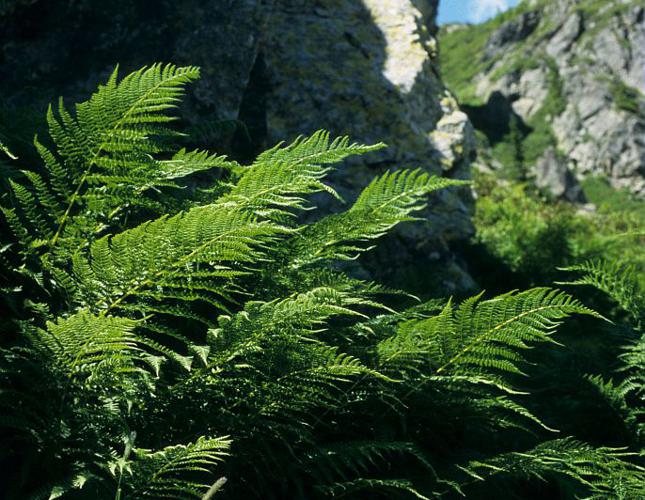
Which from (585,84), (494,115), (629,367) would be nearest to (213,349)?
(629,367)

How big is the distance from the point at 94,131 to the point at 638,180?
85266 millimetres

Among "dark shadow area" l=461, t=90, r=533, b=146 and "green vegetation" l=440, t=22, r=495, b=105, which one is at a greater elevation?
"green vegetation" l=440, t=22, r=495, b=105

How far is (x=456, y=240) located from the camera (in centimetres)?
496

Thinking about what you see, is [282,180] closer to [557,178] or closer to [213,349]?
[213,349]

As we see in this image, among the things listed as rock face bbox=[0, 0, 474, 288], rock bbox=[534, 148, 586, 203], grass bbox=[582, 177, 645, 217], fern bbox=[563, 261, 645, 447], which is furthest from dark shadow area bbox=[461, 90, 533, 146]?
fern bbox=[563, 261, 645, 447]

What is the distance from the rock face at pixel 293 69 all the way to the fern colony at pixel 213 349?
152 centimetres

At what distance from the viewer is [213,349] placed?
1418 mm

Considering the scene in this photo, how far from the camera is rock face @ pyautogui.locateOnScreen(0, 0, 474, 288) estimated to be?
3506 millimetres

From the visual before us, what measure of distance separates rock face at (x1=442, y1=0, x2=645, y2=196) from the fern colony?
8358 cm

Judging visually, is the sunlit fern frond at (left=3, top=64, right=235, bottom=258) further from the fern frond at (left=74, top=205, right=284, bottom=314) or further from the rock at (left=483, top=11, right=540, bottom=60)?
the rock at (left=483, top=11, right=540, bottom=60)

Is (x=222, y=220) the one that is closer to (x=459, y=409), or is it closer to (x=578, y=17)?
(x=459, y=409)

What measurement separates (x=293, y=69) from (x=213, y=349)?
3.72m

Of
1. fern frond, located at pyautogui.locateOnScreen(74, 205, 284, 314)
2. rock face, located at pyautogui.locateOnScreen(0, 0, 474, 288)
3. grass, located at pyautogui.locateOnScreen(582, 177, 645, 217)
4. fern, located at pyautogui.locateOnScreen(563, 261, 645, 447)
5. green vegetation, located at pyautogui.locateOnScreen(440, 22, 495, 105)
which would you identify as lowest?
grass, located at pyautogui.locateOnScreen(582, 177, 645, 217)

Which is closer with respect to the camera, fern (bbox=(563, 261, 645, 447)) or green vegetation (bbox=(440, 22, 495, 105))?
fern (bbox=(563, 261, 645, 447))
